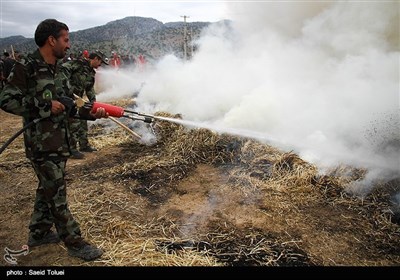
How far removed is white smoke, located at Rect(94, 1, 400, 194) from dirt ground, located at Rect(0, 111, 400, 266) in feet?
Result: 3.67

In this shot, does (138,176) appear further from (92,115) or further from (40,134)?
(40,134)

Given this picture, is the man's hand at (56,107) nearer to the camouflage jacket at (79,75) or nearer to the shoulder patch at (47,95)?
the shoulder patch at (47,95)

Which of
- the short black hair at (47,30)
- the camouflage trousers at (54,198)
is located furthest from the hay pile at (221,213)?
the short black hair at (47,30)

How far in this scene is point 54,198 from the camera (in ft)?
10.8

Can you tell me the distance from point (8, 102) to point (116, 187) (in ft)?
9.02

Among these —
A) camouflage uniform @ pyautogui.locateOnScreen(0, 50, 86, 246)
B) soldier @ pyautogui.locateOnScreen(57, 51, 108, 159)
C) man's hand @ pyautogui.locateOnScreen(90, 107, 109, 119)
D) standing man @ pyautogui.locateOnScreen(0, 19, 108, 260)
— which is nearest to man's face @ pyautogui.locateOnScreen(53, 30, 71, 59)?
standing man @ pyautogui.locateOnScreen(0, 19, 108, 260)

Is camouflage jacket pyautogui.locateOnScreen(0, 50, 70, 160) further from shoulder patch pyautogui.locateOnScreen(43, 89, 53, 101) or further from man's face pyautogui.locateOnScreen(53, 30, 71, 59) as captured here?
man's face pyautogui.locateOnScreen(53, 30, 71, 59)

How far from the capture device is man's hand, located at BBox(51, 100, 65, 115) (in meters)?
3.14

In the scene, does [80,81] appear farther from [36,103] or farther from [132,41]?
[132,41]

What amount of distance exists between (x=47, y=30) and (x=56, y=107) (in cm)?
78

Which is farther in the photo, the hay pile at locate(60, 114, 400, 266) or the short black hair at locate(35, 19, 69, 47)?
the hay pile at locate(60, 114, 400, 266)

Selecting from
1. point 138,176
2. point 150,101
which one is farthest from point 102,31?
point 138,176

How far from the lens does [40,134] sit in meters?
3.19

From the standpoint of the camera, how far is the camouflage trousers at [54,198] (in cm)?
324
